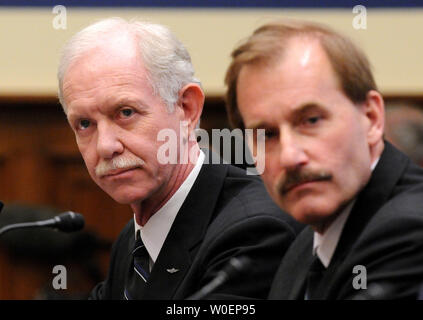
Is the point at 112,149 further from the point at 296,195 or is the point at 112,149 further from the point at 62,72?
the point at 296,195

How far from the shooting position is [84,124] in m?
1.72

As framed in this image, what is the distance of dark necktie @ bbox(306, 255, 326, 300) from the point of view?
1.47 meters

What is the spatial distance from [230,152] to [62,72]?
457 millimetres

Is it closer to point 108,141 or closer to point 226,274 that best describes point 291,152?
point 226,274

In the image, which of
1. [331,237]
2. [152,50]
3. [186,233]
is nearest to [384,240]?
[331,237]

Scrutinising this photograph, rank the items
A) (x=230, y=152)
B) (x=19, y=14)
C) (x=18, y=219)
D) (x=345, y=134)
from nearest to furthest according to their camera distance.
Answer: (x=345, y=134), (x=230, y=152), (x=18, y=219), (x=19, y=14)

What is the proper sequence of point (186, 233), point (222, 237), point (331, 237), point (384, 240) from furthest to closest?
point (186, 233) → point (222, 237) → point (331, 237) → point (384, 240)

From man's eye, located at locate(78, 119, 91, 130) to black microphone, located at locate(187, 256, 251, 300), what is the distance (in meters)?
0.39

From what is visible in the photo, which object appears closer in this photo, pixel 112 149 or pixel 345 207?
pixel 345 207

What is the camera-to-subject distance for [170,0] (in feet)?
12.2

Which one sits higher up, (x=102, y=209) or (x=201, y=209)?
(x=201, y=209)

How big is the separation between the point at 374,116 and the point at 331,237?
0.71ft

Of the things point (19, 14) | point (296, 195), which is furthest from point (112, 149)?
point (19, 14)

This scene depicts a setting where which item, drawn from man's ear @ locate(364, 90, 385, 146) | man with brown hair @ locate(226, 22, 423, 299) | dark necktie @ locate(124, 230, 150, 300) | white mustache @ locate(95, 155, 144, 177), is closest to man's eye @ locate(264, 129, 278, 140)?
man with brown hair @ locate(226, 22, 423, 299)
